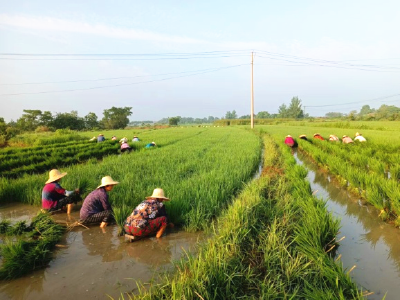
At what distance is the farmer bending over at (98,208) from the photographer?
11.6 feet

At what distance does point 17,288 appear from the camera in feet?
7.32

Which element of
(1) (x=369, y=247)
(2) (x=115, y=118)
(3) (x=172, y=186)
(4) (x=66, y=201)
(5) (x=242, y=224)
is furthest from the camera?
(2) (x=115, y=118)

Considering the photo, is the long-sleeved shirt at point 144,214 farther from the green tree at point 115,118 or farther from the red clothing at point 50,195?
the green tree at point 115,118

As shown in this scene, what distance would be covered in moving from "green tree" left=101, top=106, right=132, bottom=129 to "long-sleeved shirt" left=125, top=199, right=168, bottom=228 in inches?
2035

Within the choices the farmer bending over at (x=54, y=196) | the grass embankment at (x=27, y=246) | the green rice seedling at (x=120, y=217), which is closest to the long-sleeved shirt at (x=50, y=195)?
the farmer bending over at (x=54, y=196)

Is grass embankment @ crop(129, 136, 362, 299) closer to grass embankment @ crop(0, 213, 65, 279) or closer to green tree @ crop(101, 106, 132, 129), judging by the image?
grass embankment @ crop(0, 213, 65, 279)

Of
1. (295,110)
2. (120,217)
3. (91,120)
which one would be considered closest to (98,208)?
(120,217)

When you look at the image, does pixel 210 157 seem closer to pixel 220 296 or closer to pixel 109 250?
pixel 109 250

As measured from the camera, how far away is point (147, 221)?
308cm

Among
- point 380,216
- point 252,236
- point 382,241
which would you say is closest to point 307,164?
point 380,216

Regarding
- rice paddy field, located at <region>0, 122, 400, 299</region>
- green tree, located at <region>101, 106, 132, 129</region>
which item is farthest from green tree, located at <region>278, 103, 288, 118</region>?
rice paddy field, located at <region>0, 122, 400, 299</region>

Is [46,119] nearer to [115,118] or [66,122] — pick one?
[66,122]

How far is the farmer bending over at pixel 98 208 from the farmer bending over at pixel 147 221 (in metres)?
0.61

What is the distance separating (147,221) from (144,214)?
0.31 feet
